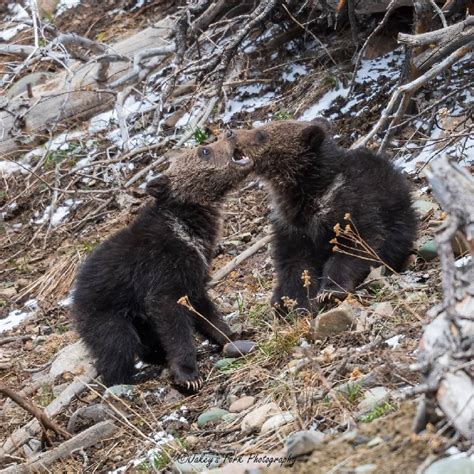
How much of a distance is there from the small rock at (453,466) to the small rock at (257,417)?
5.89ft

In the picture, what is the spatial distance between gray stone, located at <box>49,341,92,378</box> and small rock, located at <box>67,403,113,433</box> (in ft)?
3.55

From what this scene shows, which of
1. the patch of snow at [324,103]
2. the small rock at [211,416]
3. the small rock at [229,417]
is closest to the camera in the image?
the small rock at [229,417]

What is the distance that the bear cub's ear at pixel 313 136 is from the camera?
22.5 feet

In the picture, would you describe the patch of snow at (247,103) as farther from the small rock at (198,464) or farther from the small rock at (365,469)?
the small rock at (365,469)

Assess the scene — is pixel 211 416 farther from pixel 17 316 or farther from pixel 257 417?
pixel 17 316

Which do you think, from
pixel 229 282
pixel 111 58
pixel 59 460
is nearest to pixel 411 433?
pixel 59 460

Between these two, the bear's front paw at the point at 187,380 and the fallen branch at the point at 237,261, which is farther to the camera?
the fallen branch at the point at 237,261

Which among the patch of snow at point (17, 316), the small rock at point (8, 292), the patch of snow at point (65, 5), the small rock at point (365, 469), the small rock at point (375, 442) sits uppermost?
the small rock at point (365, 469)

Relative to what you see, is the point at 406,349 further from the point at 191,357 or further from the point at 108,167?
the point at 108,167

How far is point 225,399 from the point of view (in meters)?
5.74

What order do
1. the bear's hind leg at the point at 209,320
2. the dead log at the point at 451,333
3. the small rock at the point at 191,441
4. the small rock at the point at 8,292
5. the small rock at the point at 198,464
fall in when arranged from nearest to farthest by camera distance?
1. the dead log at the point at 451,333
2. the small rock at the point at 198,464
3. the small rock at the point at 191,441
4. the bear's hind leg at the point at 209,320
5. the small rock at the point at 8,292

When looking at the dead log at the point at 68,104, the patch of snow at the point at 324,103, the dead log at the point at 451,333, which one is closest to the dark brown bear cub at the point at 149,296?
the dead log at the point at 451,333

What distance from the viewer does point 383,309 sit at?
5.78 meters

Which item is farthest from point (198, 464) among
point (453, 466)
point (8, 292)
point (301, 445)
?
point (8, 292)
